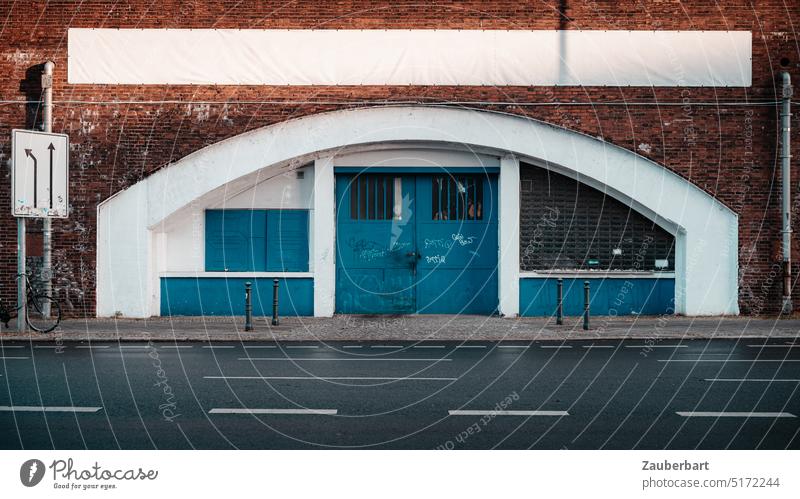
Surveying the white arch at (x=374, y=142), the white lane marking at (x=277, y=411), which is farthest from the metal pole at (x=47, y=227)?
the white lane marking at (x=277, y=411)

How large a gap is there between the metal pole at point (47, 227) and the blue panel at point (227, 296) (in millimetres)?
2773

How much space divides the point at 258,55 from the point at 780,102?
1170cm

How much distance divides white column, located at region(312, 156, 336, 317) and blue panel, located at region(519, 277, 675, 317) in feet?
14.6

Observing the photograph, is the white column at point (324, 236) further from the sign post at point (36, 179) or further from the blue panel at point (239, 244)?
the sign post at point (36, 179)

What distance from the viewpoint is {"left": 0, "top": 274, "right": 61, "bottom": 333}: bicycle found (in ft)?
52.2

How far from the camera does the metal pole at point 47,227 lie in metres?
16.3

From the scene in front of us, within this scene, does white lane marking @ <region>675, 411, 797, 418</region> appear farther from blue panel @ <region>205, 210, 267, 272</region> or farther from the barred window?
blue panel @ <region>205, 210, 267, 272</region>

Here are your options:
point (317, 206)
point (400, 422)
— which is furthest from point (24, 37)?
point (400, 422)

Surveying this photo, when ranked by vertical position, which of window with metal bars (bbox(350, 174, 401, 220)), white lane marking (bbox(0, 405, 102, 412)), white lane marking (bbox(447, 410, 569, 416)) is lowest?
white lane marking (bbox(447, 410, 569, 416))

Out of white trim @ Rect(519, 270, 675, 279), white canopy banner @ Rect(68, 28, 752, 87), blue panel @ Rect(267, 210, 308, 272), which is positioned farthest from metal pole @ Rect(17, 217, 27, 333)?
white trim @ Rect(519, 270, 675, 279)

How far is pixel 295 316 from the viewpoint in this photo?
62.2 feet

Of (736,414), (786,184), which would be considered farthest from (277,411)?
(786,184)

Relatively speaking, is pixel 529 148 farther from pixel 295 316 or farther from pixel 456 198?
pixel 295 316
